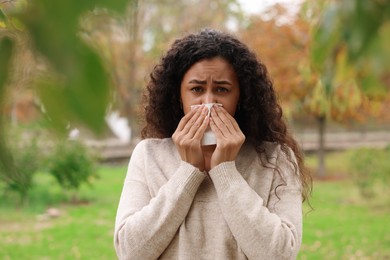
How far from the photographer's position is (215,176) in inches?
67.2

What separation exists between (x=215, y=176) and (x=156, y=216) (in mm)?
212

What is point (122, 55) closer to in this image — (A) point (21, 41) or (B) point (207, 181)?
(B) point (207, 181)

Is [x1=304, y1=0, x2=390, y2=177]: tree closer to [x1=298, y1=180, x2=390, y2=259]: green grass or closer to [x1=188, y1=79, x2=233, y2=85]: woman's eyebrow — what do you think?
[x1=188, y1=79, x2=233, y2=85]: woman's eyebrow

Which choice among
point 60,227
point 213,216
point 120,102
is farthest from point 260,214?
point 60,227

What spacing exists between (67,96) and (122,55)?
67.1 feet

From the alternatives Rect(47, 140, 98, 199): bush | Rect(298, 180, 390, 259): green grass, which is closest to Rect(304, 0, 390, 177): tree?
Rect(298, 180, 390, 259): green grass

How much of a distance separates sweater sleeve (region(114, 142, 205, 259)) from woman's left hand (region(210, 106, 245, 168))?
0.10 m

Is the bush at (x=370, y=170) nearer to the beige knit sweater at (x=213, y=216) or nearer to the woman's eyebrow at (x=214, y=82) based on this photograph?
the beige knit sweater at (x=213, y=216)

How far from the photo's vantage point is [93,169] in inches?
383

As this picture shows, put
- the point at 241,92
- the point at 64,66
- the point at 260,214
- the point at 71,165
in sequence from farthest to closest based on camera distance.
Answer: the point at 71,165
the point at 241,92
the point at 260,214
the point at 64,66

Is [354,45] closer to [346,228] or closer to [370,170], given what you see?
[346,228]

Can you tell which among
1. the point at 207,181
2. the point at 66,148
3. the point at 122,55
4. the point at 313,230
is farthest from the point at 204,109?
the point at 122,55

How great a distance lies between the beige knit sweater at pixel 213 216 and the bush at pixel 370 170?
766 cm

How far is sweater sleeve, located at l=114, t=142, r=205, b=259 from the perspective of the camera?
5.45 feet
